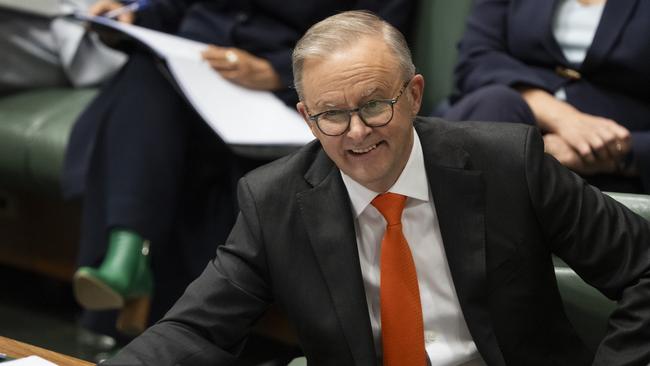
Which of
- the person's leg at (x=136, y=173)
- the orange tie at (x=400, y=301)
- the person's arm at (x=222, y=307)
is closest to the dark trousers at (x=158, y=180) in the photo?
the person's leg at (x=136, y=173)

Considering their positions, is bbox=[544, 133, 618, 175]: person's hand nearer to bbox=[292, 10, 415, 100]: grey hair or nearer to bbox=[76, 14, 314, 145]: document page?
bbox=[76, 14, 314, 145]: document page

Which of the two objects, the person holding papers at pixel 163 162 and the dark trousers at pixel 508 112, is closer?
the dark trousers at pixel 508 112

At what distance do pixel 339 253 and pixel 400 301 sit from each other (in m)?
0.12

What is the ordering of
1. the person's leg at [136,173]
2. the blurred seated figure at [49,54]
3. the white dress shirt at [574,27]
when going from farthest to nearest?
the blurred seated figure at [49,54]
the person's leg at [136,173]
the white dress shirt at [574,27]

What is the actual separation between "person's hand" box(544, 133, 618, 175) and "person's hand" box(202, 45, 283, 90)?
85 cm

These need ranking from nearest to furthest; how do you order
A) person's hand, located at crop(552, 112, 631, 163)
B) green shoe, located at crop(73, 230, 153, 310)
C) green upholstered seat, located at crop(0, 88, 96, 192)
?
person's hand, located at crop(552, 112, 631, 163) < green shoe, located at crop(73, 230, 153, 310) < green upholstered seat, located at crop(0, 88, 96, 192)

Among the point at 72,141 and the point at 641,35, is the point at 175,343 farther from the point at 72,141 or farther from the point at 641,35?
the point at 72,141

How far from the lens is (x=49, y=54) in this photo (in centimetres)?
347

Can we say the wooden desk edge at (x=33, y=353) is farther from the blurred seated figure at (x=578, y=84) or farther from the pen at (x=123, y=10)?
the pen at (x=123, y=10)

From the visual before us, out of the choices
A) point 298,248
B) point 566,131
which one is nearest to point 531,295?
point 298,248

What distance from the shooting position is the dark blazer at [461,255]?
1.46 m

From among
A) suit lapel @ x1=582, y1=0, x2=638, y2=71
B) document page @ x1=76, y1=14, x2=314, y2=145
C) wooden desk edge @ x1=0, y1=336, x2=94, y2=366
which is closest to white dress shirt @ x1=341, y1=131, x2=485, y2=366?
wooden desk edge @ x1=0, y1=336, x2=94, y2=366

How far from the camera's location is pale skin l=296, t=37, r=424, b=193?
1.40 metres

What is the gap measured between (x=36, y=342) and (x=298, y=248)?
63.2 inches
